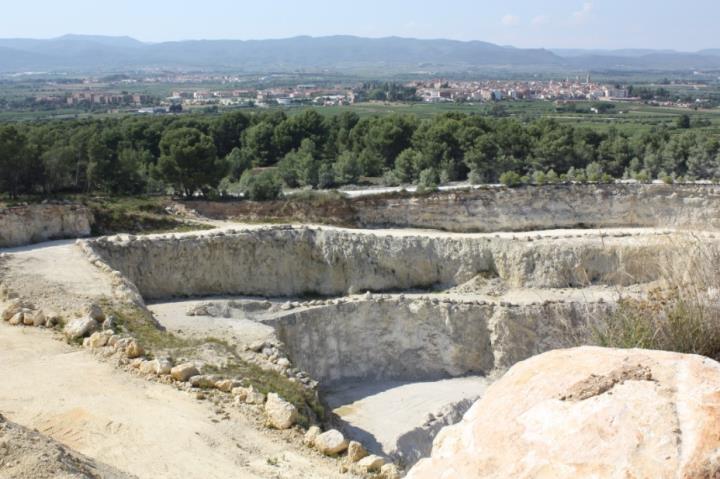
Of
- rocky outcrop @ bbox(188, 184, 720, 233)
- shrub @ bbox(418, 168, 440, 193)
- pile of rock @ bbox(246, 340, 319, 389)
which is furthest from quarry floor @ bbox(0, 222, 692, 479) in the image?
shrub @ bbox(418, 168, 440, 193)

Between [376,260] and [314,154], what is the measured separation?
24.4 metres

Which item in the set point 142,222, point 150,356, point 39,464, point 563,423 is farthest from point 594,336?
point 142,222

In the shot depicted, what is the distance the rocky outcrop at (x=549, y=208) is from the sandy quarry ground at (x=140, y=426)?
26203 mm

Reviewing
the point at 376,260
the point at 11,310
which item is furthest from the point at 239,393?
the point at 376,260

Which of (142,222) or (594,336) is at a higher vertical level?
(594,336)

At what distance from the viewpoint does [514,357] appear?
30.2 m

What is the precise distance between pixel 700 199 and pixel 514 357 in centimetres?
1875

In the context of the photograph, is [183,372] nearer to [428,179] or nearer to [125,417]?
[125,417]

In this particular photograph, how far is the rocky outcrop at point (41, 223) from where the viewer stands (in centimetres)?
3116

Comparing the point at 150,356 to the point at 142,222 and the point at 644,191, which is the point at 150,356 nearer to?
the point at 142,222

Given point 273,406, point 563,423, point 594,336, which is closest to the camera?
point 563,423

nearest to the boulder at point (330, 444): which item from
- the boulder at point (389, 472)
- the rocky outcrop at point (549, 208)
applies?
the boulder at point (389, 472)

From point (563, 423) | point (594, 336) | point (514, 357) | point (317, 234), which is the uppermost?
point (563, 423)

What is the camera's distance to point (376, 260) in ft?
112
